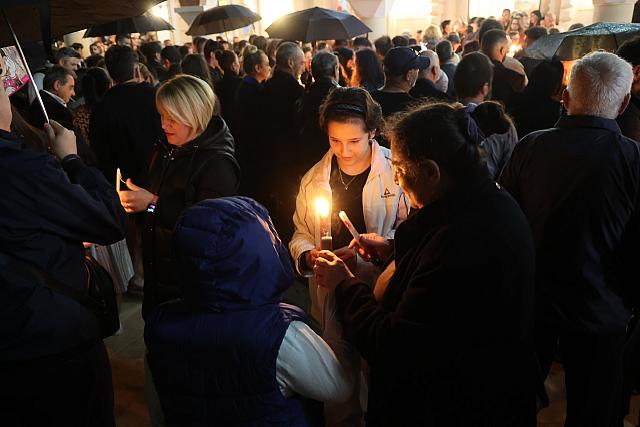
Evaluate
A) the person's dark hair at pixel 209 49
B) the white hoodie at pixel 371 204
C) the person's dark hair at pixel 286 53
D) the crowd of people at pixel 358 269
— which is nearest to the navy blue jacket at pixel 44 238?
the crowd of people at pixel 358 269

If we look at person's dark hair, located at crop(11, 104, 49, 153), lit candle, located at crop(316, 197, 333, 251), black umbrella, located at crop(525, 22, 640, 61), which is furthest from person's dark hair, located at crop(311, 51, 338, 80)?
lit candle, located at crop(316, 197, 333, 251)

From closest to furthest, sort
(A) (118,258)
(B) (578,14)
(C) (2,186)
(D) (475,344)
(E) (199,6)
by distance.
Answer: (D) (475,344)
(C) (2,186)
(A) (118,258)
(B) (578,14)
(E) (199,6)

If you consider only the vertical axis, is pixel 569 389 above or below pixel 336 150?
below

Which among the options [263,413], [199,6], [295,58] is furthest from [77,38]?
[263,413]

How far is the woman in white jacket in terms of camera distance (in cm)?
274

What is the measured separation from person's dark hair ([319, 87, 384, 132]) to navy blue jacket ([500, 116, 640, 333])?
0.82 meters

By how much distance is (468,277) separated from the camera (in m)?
1.52

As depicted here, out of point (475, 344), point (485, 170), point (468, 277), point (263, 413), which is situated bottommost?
point (263, 413)

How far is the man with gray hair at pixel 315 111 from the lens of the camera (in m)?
4.56

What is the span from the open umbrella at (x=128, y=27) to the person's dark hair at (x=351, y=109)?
5723 millimetres

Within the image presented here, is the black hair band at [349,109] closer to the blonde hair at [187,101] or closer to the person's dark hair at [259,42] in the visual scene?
the blonde hair at [187,101]

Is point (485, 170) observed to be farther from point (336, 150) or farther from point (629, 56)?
point (629, 56)

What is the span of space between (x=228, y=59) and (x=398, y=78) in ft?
10.4

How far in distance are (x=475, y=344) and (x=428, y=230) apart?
1.26 ft
